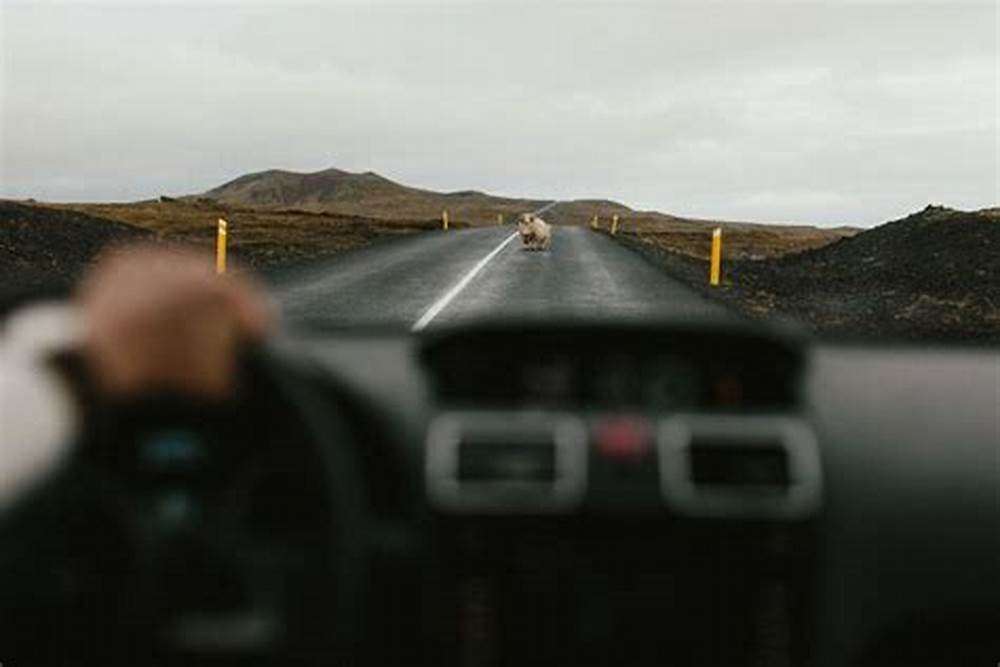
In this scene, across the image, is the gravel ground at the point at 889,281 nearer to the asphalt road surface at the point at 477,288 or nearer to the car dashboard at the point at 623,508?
the asphalt road surface at the point at 477,288

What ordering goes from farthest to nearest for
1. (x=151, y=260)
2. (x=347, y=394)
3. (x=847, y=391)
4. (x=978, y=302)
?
(x=978, y=302), (x=847, y=391), (x=347, y=394), (x=151, y=260)

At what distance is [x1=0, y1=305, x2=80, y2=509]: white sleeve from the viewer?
277cm

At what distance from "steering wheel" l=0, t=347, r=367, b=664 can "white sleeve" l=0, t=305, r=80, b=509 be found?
0.19ft

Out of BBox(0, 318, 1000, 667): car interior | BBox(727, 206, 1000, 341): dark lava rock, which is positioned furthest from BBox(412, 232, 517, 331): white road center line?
BBox(0, 318, 1000, 667): car interior

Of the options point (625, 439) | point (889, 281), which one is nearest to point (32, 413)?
point (625, 439)

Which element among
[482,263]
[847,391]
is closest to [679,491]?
[847,391]

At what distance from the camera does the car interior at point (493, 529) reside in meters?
2.73

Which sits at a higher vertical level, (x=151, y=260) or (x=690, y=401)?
(x=151, y=260)

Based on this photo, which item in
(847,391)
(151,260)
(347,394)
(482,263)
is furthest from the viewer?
(482,263)

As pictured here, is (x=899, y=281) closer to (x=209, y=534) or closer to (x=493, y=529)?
(x=493, y=529)

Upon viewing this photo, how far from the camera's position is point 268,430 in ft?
9.00

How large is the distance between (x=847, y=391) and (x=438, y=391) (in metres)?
1.27

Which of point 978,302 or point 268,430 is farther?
point 978,302

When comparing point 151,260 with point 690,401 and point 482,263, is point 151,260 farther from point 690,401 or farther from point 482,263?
point 482,263
